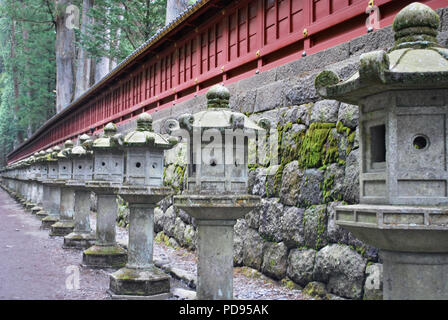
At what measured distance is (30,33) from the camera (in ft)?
137

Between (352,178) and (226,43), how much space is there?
541 cm

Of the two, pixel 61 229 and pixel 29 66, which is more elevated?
pixel 29 66

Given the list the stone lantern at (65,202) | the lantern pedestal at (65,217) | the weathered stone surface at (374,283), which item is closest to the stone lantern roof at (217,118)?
the weathered stone surface at (374,283)

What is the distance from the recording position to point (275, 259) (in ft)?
23.2

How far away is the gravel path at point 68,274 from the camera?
22.3ft

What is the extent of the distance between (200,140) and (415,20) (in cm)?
235

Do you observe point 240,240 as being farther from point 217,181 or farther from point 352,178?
point 217,181

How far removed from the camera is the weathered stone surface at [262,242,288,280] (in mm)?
6898

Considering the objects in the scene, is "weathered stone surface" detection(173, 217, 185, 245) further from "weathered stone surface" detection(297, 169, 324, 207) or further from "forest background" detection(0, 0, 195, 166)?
"forest background" detection(0, 0, 195, 166)

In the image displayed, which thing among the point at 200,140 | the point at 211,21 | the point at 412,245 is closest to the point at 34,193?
the point at 211,21

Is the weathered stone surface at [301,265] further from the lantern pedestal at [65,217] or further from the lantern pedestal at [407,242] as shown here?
the lantern pedestal at [65,217]

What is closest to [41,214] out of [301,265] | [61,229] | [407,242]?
[61,229]

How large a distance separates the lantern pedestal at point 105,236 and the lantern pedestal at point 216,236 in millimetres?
4320
